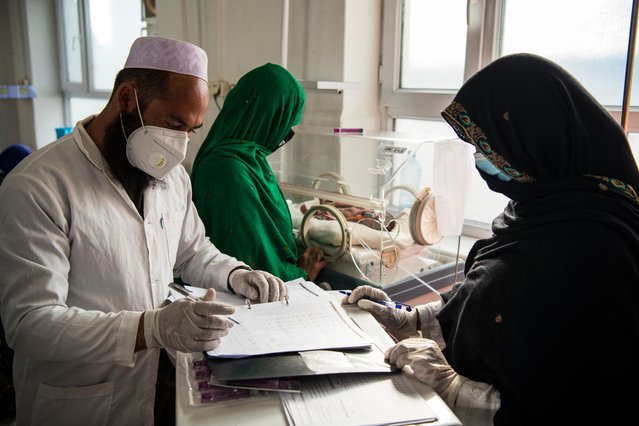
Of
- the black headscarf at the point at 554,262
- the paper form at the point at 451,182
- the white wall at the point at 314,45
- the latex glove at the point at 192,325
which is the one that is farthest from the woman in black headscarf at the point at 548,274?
the white wall at the point at 314,45

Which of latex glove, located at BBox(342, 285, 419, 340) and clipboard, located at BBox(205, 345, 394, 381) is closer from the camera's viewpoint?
clipboard, located at BBox(205, 345, 394, 381)

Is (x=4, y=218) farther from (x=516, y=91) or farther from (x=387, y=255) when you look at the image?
(x=387, y=255)

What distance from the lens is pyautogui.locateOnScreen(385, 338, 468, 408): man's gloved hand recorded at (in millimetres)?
1035

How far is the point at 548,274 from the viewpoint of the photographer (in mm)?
1095

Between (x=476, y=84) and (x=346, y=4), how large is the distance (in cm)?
149

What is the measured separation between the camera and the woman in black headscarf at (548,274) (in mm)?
1042

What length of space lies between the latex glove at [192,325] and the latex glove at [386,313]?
40cm

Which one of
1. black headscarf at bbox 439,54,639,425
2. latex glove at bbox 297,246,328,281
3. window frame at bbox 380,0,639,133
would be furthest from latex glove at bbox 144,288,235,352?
window frame at bbox 380,0,639,133

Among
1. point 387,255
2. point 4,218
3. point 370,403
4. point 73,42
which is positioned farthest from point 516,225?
point 73,42

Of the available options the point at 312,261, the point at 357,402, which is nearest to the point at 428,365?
the point at 357,402

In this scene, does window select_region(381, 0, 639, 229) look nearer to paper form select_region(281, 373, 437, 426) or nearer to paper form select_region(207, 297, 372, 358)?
paper form select_region(207, 297, 372, 358)

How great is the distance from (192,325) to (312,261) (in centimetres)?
110

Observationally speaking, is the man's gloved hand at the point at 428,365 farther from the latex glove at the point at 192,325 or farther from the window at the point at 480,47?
the window at the point at 480,47

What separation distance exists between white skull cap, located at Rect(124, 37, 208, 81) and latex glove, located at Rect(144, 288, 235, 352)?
0.57 meters
